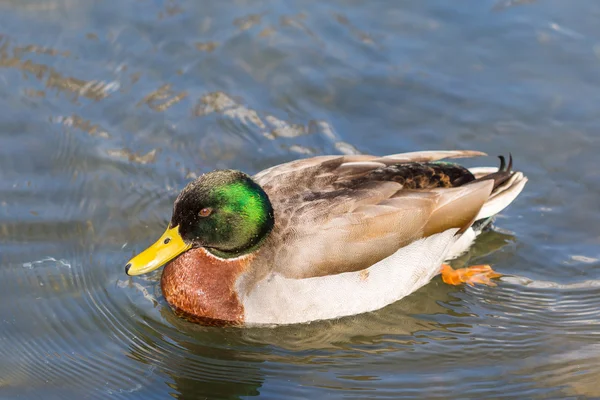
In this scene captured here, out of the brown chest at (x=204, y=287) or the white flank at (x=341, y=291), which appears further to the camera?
the brown chest at (x=204, y=287)

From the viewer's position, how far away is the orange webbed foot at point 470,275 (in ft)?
25.4

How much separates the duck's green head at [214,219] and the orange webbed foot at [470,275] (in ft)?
5.91

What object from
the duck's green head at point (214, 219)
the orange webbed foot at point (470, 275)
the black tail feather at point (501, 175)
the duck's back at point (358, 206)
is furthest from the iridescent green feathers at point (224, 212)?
the black tail feather at point (501, 175)

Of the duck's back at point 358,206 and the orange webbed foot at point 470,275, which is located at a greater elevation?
the duck's back at point 358,206

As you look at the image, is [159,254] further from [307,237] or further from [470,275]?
[470,275]

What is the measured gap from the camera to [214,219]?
679 cm

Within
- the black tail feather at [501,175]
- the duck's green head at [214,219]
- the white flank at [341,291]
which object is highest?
the black tail feather at [501,175]

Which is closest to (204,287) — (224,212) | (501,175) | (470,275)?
(224,212)

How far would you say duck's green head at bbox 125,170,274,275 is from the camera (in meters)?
6.65

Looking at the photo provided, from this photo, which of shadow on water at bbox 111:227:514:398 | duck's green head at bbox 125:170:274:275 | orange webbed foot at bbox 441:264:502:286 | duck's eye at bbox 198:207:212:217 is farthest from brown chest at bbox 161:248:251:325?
orange webbed foot at bbox 441:264:502:286

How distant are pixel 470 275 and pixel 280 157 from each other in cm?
230

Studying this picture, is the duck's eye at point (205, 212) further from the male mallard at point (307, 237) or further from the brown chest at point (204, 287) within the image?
the brown chest at point (204, 287)

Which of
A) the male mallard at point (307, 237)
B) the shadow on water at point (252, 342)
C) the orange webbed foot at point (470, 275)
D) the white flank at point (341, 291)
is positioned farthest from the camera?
the orange webbed foot at point (470, 275)

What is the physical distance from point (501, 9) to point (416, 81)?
5.33 feet
